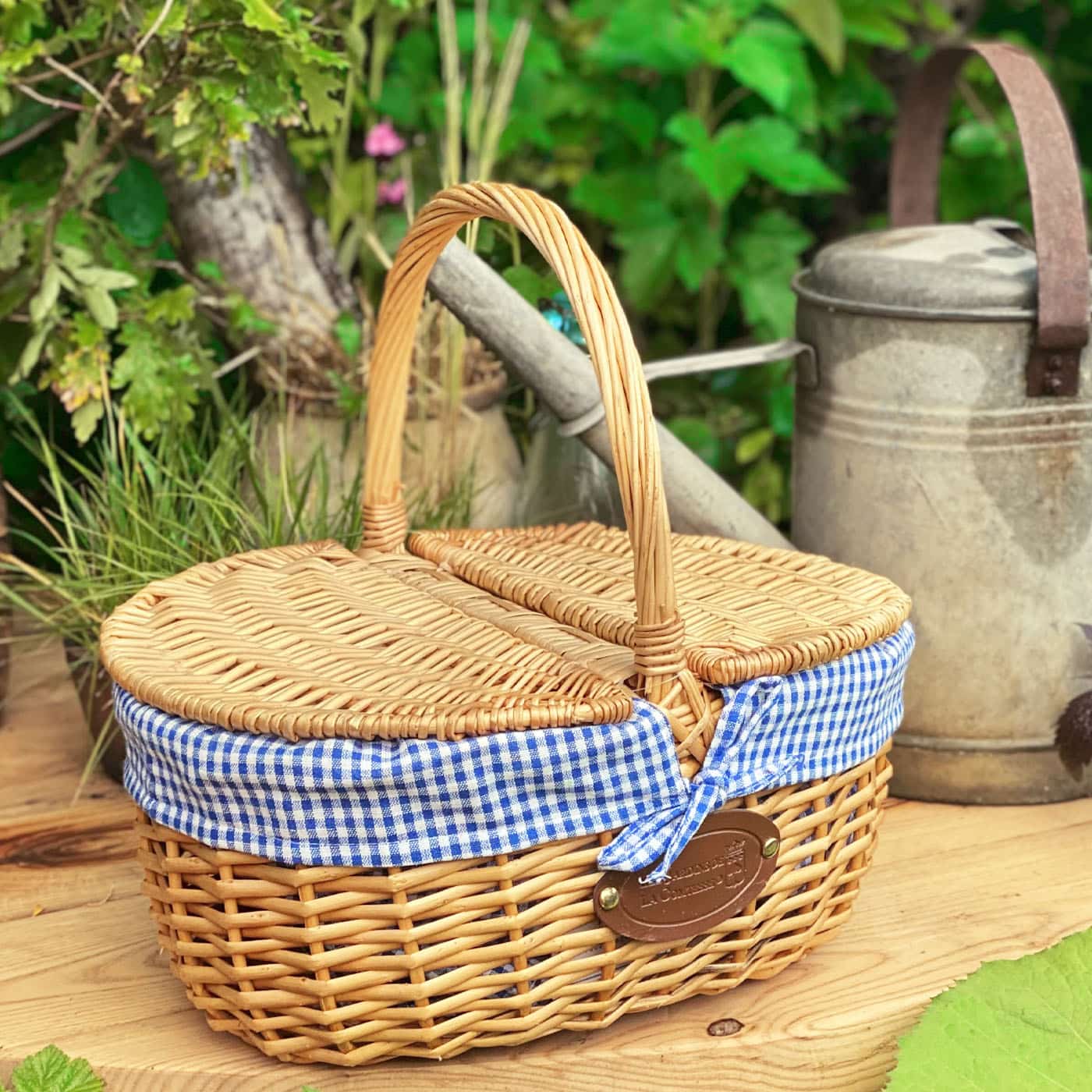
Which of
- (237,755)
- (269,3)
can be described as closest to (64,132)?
(269,3)

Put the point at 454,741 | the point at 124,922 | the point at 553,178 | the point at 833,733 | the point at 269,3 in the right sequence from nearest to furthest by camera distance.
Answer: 1. the point at 454,741
2. the point at 833,733
3. the point at 124,922
4. the point at 269,3
5. the point at 553,178

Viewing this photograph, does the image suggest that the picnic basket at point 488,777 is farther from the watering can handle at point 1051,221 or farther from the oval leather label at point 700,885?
the watering can handle at point 1051,221

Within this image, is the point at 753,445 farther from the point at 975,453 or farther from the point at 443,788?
the point at 443,788

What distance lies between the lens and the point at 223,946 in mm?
1107

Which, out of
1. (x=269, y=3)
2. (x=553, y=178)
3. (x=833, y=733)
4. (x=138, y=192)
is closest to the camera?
(x=833, y=733)

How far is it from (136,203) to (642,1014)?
4.37 ft

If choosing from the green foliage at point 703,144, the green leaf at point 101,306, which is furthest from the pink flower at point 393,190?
the green leaf at point 101,306

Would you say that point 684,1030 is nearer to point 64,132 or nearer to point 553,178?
point 64,132

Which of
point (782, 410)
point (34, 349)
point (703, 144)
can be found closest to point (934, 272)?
point (703, 144)

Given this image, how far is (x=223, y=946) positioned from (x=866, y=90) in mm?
2124

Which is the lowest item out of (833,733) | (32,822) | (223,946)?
(32,822)

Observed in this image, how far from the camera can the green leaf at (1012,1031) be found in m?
1.12

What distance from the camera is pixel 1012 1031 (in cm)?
117

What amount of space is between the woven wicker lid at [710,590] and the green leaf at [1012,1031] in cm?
29
